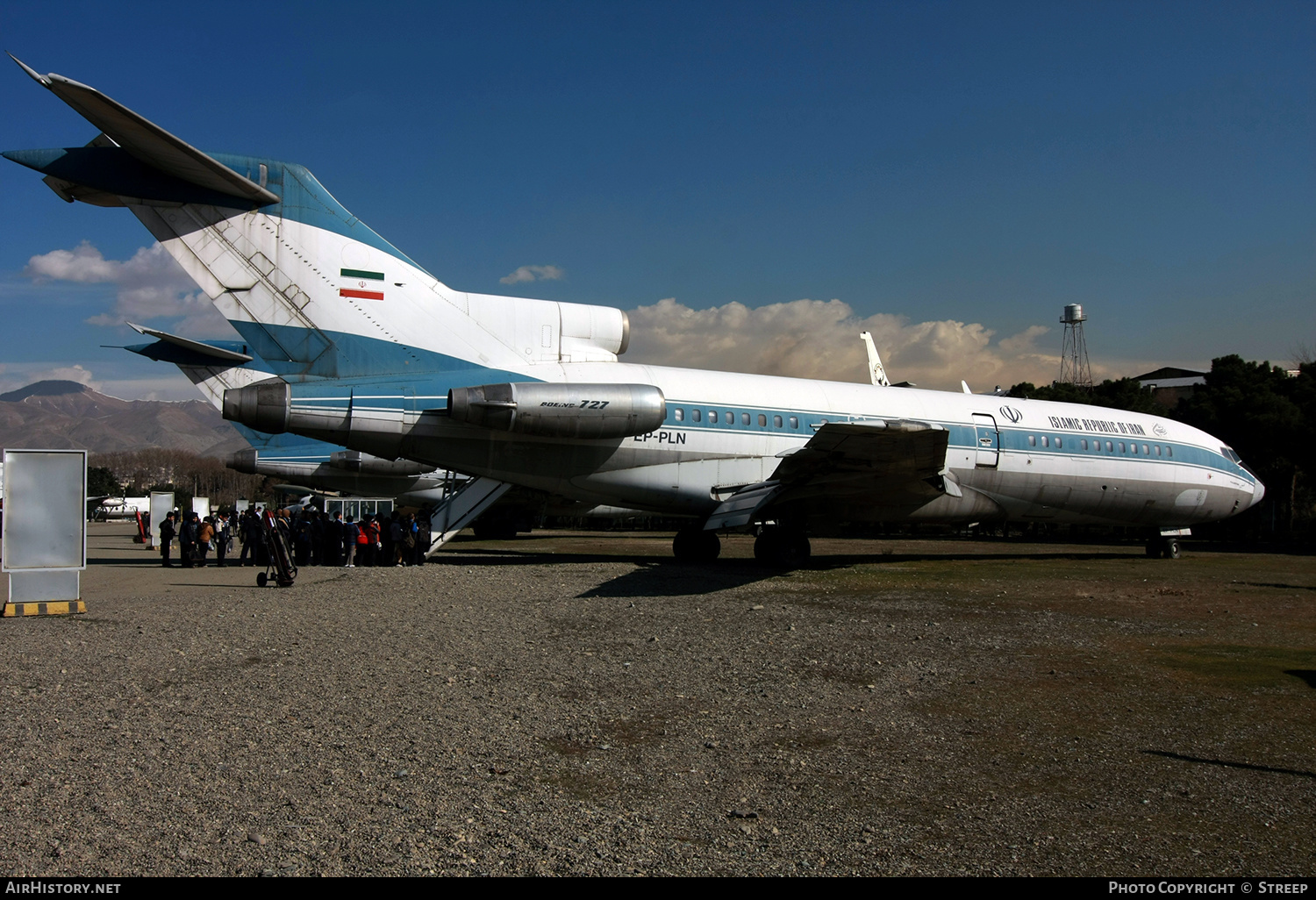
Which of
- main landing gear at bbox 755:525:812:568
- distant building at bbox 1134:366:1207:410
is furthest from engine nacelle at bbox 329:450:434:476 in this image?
distant building at bbox 1134:366:1207:410

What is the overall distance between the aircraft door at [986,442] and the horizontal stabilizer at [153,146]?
15005 mm

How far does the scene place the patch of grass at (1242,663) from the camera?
7.69m

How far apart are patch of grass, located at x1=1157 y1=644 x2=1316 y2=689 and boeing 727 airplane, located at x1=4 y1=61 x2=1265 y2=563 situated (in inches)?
229

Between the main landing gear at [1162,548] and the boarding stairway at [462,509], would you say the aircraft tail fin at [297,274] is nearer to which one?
the boarding stairway at [462,509]

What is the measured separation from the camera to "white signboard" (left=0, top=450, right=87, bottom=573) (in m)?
11.3

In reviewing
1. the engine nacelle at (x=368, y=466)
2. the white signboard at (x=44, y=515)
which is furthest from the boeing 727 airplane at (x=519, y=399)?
the engine nacelle at (x=368, y=466)

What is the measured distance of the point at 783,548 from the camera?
17.6 m

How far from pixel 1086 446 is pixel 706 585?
1142 cm

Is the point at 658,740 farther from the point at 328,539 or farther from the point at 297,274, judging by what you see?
the point at 328,539

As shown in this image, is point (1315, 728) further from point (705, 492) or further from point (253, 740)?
point (705, 492)

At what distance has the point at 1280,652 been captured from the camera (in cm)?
904

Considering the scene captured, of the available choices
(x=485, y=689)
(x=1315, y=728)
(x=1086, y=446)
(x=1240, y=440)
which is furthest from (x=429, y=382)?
(x=1240, y=440)

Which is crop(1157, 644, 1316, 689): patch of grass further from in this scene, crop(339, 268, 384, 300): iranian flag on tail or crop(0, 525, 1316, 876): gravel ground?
crop(339, 268, 384, 300): iranian flag on tail

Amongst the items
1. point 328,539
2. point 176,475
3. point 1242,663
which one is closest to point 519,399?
point 328,539
